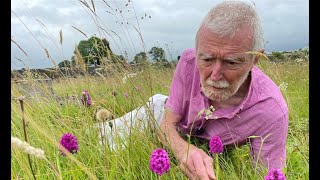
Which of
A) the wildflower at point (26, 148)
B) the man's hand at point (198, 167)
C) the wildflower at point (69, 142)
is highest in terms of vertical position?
the wildflower at point (26, 148)

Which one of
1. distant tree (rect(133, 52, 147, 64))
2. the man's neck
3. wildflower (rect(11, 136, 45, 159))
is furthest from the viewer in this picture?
distant tree (rect(133, 52, 147, 64))

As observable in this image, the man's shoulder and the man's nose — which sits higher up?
the man's nose

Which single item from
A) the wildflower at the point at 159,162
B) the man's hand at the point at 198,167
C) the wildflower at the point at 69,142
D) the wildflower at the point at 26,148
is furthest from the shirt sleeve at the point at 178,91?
the wildflower at the point at 26,148

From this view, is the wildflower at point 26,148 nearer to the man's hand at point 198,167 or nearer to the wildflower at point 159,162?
the wildflower at point 159,162

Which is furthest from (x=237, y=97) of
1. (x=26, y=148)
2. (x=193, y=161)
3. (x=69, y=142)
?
(x=26, y=148)

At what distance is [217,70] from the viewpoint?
2291 millimetres

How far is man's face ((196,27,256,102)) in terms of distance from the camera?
7.53 ft

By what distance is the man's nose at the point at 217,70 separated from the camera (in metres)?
2.29

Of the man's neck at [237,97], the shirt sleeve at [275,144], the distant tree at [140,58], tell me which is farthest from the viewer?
the distant tree at [140,58]

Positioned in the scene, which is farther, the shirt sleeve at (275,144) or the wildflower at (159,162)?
the shirt sleeve at (275,144)

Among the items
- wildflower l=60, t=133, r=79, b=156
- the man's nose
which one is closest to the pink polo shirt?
the man's nose

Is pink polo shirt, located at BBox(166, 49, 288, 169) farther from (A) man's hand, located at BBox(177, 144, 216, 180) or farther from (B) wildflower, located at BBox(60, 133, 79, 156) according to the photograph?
(B) wildflower, located at BBox(60, 133, 79, 156)

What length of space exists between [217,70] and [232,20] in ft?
0.96
